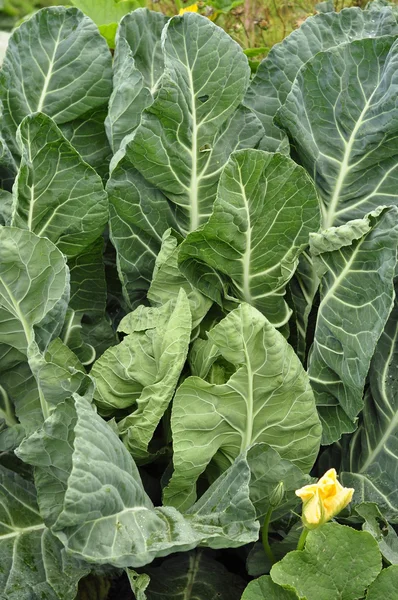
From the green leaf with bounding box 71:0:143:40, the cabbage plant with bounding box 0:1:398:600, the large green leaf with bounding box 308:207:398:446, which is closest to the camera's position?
the cabbage plant with bounding box 0:1:398:600

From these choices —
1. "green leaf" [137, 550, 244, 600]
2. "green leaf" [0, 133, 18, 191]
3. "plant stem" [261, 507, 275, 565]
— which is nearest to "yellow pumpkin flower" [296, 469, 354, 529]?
"plant stem" [261, 507, 275, 565]

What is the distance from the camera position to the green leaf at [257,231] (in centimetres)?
138

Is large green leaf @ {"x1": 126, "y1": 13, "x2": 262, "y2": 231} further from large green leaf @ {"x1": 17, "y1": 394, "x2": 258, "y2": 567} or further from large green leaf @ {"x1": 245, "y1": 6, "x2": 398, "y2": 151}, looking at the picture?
large green leaf @ {"x1": 17, "y1": 394, "x2": 258, "y2": 567}

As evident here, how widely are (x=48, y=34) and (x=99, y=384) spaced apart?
2.67ft

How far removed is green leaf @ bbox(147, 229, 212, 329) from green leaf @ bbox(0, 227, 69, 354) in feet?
0.79

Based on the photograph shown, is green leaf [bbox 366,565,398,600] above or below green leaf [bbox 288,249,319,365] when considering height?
below

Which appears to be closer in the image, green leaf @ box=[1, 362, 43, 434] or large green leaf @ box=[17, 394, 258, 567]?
large green leaf @ box=[17, 394, 258, 567]

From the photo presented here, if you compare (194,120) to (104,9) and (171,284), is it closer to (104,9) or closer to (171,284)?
(171,284)

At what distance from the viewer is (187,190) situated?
160 centimetres

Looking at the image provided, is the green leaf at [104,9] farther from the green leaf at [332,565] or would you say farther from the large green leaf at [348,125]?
the green leaf at [332,565]

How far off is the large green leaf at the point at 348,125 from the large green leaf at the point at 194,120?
0.12 meters

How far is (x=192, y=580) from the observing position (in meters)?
1.41

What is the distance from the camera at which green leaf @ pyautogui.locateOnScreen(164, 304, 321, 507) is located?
4.09ft

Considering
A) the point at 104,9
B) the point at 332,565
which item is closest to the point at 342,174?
the point at 332,565
